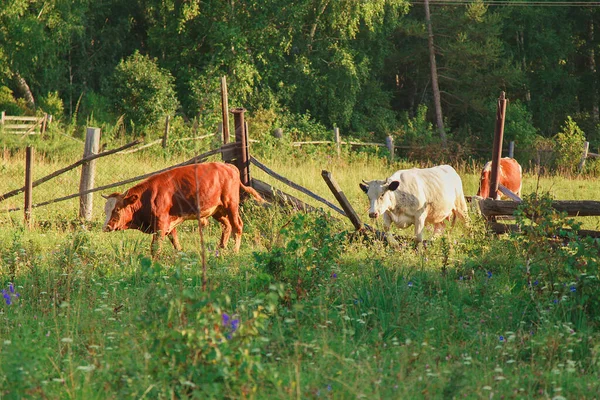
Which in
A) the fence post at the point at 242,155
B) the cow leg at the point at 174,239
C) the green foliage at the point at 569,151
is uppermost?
the fence post at the point at 242,155

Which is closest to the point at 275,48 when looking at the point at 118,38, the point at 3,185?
the point at 118,38

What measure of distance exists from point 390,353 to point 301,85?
29518 millimetres

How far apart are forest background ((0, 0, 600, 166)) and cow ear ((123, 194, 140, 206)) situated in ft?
58.6

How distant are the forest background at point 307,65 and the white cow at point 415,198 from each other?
1626 centimetres

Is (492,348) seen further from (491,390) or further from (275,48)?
(275,48)

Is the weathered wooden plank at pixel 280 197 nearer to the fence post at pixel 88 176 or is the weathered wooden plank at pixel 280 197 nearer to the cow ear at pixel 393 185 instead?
the cow ear at pixel 393 185

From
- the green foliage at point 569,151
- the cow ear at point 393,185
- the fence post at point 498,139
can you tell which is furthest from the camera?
the green foliage at point 569,151

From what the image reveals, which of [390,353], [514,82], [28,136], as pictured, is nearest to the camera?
[390,353]

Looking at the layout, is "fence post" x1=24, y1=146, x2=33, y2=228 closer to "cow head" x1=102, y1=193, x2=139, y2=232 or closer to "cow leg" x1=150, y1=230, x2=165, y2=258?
"cow head" x1=102, y1=193, x2=139, y2=232

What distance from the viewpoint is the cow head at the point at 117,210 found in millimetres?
9820

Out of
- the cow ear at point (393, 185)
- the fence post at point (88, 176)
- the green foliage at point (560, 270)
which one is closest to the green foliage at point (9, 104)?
the fence post at point (88, 176)

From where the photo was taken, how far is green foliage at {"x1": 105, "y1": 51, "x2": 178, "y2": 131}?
2950cm

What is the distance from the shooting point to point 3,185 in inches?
577

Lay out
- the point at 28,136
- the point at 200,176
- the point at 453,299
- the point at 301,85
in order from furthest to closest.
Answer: the point at 301,85
the point at 28,136
the point at 200,176
the point at 453,299
